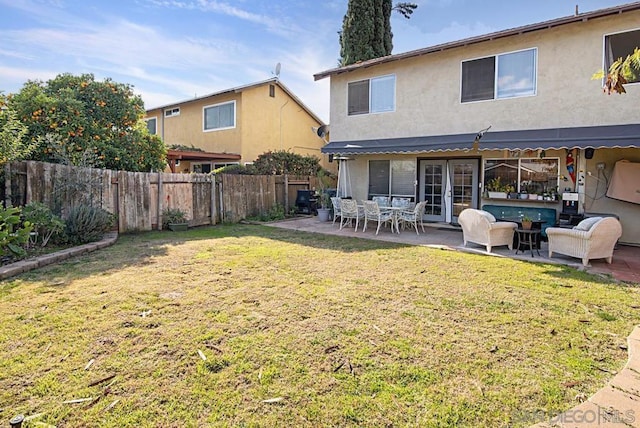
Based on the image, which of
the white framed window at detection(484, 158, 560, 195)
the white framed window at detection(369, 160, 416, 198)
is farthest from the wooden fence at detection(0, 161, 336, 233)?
the white framed window at detection(484, 158, 560, 195)

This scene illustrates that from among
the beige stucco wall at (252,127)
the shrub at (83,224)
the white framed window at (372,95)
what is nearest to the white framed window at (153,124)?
the beige stucco wall at (252,127)

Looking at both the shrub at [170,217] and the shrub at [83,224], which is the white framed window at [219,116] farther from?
the shrub at [83,224]

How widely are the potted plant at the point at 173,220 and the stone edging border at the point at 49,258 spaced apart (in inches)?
97.0

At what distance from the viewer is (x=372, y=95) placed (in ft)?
48.6

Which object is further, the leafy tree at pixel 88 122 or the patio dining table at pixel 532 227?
the leafy tree at pixel 88 122

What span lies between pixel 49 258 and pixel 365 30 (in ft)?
70.3

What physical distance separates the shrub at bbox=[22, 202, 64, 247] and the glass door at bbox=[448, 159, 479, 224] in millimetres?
12401

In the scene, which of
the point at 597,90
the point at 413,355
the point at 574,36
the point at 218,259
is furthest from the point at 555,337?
the point at 574,36

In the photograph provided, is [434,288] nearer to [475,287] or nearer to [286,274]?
[475,287]

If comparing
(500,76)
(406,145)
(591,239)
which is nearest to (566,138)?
(500,76)

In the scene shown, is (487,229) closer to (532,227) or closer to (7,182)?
(532,227)

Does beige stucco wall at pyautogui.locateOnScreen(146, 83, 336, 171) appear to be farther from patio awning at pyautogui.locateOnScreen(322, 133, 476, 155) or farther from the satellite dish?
patio awning at pyautogui.locateOnScreen(322, 133, 476, 155)

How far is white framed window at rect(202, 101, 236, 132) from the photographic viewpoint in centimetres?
2102

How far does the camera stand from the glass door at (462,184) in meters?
13.2
